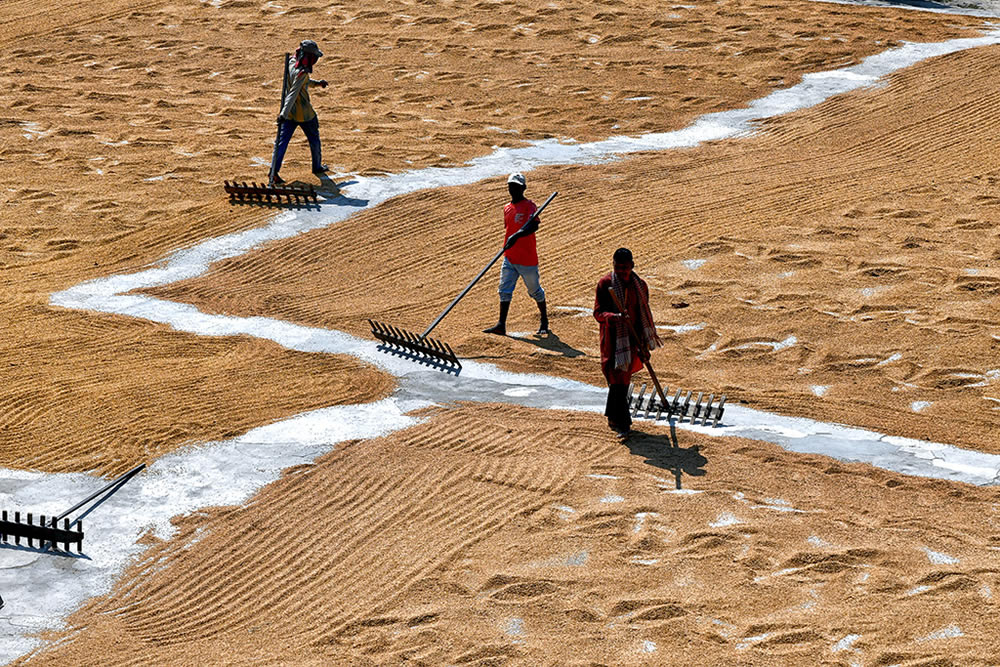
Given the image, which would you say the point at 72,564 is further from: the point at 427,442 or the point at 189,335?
the point at 189,335

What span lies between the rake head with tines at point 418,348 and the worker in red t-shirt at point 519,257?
87 centimetres

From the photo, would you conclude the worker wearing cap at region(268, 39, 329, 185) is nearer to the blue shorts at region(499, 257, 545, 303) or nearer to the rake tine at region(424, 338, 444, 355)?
the blue shorts at region(499, 257, 545, 303)

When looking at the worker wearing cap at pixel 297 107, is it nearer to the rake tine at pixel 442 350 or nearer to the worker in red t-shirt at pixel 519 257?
the worker in red t-shirt at pixel 519 257

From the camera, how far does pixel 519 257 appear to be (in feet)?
45.0

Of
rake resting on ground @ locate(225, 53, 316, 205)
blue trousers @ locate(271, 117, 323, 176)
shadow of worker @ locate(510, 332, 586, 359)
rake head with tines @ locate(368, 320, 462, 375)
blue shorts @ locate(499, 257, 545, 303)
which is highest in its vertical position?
blue trousers @ locate(271, 117, 323, 176)

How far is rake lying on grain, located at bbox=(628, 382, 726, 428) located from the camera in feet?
37.7

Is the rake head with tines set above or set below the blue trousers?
below

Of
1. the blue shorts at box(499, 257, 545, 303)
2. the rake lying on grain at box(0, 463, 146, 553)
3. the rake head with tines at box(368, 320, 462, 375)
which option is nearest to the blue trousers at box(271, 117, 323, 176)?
the rake head with tines at box(368, 320, 462, 375)

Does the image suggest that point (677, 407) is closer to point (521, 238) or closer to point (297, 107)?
point (521, 238)

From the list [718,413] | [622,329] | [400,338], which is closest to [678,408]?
[718,413]

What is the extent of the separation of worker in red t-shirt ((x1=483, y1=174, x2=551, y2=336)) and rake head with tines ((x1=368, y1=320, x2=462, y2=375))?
2.85 ft

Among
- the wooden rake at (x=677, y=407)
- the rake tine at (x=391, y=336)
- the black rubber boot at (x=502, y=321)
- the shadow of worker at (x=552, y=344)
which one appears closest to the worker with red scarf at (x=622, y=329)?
the wooden rake at (x=677, y=407)

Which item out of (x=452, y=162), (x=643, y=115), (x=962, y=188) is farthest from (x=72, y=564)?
(x=643, y=115)

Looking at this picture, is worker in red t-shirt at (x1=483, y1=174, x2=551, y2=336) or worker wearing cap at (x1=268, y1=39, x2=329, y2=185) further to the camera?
worker wearing cap at (x1=268, y1=39, x2=329, y2=185)
